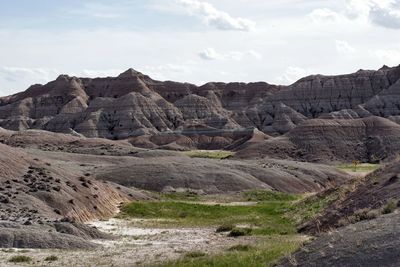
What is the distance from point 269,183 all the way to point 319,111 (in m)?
124

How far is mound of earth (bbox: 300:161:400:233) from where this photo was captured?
2819cm

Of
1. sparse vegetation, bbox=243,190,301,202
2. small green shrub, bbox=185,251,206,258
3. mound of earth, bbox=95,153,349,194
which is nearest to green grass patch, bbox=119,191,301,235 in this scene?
small green shrub, bbox=185,251,206,258

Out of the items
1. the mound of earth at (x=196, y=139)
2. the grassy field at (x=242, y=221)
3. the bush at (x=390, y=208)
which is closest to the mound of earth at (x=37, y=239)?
the grassy field at (x=242, y=221)

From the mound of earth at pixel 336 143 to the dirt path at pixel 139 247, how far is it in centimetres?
7998

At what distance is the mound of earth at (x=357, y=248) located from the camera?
15.9 metres

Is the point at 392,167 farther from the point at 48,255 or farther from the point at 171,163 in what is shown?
the point at 171,163

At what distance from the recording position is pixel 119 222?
39781 millimetres

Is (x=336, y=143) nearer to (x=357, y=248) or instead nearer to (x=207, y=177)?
(x=207, y=177)

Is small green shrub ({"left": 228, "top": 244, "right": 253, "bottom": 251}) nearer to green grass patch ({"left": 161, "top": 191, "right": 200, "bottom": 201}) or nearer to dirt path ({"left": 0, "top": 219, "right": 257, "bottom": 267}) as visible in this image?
dirt path ({"left": 0, "top": 219, "right": 257, "bottom": 267})

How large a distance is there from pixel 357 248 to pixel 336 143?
10667cm

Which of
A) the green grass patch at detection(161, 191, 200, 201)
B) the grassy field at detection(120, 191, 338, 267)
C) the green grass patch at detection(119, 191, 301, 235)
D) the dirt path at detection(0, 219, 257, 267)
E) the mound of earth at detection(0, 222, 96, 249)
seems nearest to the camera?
the grassy field at detection(120, 191, 338, 267)

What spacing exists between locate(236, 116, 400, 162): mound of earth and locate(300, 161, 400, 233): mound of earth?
79.3 meters

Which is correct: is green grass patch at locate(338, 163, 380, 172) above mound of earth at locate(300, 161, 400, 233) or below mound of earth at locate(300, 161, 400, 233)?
below

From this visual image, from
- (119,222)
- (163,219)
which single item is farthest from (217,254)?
(163,219)
